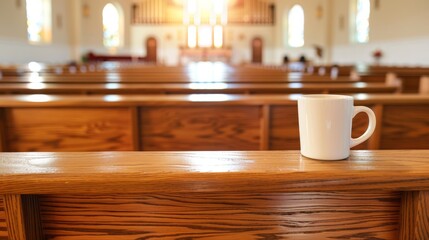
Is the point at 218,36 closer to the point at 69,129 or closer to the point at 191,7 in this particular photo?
the point at 191,7

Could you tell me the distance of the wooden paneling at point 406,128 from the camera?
6.14 feet

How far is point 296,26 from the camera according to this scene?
16.8m

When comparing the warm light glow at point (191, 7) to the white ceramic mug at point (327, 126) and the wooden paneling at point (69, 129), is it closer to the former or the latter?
the wooden paneling at point (69, 129)

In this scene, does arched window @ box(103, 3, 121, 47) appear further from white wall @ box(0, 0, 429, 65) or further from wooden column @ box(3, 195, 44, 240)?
wooden column @ box(3, 195, 44, 240)

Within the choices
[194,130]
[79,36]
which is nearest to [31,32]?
[79,36]

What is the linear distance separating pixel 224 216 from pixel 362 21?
13.1 meters

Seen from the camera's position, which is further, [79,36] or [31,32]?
[79,36]

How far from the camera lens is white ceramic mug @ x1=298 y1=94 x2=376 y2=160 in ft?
2.32

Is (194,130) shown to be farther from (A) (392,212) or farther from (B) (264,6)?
(B) (264,6)

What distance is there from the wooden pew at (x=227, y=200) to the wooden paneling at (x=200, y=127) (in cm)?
109

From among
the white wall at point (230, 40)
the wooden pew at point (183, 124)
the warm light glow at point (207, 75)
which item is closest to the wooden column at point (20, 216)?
the wooden pew at point (183, 124)

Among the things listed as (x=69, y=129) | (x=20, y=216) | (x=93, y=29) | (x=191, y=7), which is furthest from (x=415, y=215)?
(x=191, y=7)

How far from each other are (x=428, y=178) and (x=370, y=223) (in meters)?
0.13

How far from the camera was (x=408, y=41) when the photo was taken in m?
9.70
